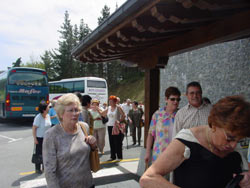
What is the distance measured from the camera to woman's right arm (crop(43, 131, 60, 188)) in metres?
1.93

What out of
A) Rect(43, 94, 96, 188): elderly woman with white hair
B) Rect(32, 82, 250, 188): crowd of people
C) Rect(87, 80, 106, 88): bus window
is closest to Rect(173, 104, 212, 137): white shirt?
Rect(32, 82, 250, 188): crowd of people

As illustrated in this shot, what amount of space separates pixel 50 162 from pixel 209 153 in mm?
1398

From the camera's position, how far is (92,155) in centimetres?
224

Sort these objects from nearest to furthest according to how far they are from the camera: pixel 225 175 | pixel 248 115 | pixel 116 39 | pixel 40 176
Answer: pixel 248 115
pixel 225 175
pixel 116 39
pixel 40 176

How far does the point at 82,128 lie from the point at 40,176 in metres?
3.26

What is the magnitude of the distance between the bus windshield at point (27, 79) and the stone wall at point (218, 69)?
9.30m

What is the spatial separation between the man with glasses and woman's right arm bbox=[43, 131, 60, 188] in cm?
139

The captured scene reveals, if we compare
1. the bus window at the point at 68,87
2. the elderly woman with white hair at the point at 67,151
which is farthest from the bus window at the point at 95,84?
the elderly woman with white hair at the point at 67,151

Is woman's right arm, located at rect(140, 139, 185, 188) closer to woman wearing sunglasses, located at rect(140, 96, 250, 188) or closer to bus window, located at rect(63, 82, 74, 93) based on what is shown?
woman wearing sunglasses, located at rect(140, 96, 250, 188)

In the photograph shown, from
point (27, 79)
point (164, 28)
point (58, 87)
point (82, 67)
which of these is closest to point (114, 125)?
point (164, 28)

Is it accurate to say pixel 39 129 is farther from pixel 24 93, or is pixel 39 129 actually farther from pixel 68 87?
pixel 68 87

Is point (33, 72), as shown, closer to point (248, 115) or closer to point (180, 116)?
point (180, 116)

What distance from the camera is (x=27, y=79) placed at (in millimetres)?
13602

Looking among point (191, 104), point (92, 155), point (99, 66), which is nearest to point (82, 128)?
point (92, 155)
